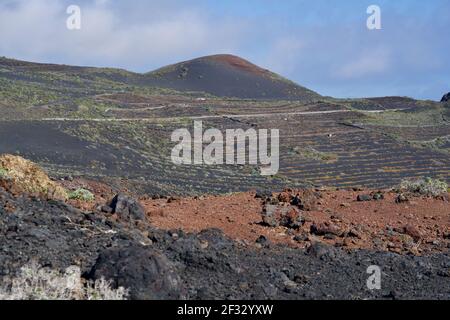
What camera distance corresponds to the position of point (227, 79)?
2379 inches

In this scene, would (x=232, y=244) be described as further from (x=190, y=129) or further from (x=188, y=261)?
(x=190, y=129)

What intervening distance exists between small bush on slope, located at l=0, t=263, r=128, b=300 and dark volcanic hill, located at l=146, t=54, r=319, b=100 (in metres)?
48.8

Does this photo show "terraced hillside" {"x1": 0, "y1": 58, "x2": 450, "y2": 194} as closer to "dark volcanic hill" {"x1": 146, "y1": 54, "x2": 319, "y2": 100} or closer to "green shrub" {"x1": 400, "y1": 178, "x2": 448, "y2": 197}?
"dark volcanic hill" {"x1": 146, "y1": 54, "x2": 319, "y2": 100}

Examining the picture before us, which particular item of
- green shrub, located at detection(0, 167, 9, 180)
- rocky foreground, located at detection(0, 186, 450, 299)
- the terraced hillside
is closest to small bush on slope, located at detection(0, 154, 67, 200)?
green shrub, located at detection(0, 167, 9, 180)

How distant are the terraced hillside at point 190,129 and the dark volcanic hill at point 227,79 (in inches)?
59.7

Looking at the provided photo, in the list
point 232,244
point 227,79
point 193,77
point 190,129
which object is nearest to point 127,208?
point 232,244

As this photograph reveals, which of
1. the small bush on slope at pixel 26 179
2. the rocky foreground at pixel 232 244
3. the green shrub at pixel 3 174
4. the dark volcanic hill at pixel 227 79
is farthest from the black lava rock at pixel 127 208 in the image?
the dark volcanic hill at pixel 227 79

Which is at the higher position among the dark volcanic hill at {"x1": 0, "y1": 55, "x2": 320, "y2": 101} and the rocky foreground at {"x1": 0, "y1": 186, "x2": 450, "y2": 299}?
the dark volcanic hill at {"x1": 0, "y1": 55, "x2": 320, "y2": 101}

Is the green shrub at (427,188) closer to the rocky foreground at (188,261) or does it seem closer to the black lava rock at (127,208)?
the rocky foreground at (188,261)

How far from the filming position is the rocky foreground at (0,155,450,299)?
291 inches

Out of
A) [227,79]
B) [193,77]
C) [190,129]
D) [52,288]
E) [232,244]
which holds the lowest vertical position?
[232,244]

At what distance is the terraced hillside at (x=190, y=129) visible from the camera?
25828mm

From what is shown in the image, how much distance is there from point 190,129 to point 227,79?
2384 centimetres
